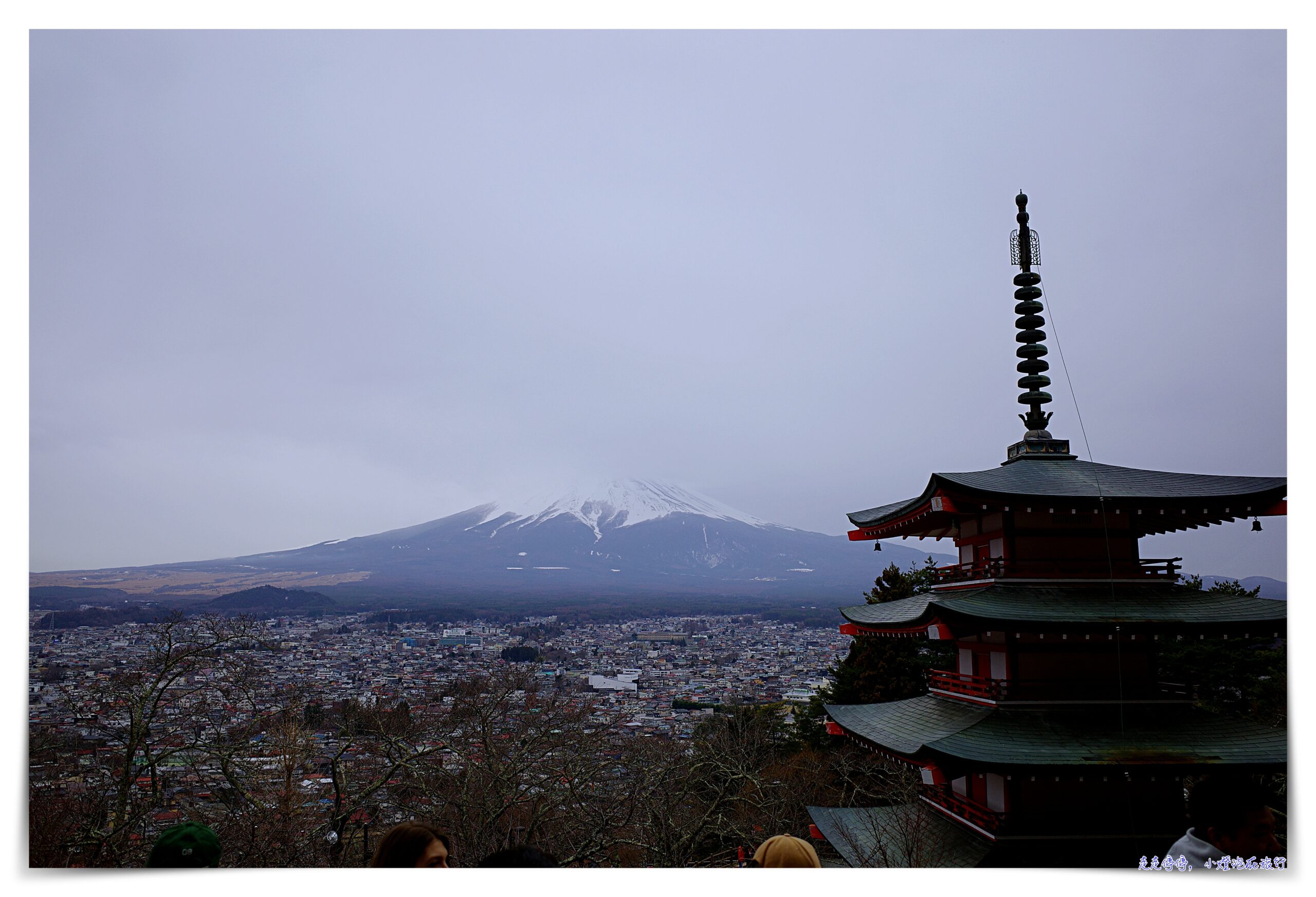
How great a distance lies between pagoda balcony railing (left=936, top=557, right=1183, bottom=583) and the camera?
480 cm

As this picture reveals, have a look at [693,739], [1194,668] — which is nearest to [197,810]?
[693,739]

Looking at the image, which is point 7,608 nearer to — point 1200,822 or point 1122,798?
point 1200,822

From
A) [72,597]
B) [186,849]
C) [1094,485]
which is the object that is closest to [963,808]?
[1094,485]

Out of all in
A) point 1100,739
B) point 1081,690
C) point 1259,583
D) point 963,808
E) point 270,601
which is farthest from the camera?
point 270,601

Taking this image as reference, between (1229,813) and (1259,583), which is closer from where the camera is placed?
(1229,813)

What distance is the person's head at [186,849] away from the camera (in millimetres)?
2154

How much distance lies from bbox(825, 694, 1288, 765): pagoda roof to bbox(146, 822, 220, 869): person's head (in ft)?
12.2

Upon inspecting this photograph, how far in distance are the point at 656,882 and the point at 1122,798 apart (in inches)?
115

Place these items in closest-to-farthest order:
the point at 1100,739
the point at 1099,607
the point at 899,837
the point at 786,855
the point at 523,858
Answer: the point at 523,858, the point at 786,855, the point at 1100,739, the point at 1099,607, the point at 899,837

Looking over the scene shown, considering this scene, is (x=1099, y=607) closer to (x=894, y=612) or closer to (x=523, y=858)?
(x=894, y=612)

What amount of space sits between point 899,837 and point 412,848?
4307 millimetres

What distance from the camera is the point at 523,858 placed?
214 cm

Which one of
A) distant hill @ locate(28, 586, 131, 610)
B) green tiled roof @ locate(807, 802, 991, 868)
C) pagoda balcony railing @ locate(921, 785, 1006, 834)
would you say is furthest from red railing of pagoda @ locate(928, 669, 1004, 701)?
distant hill @ locate(28, 586, 131, 610)
